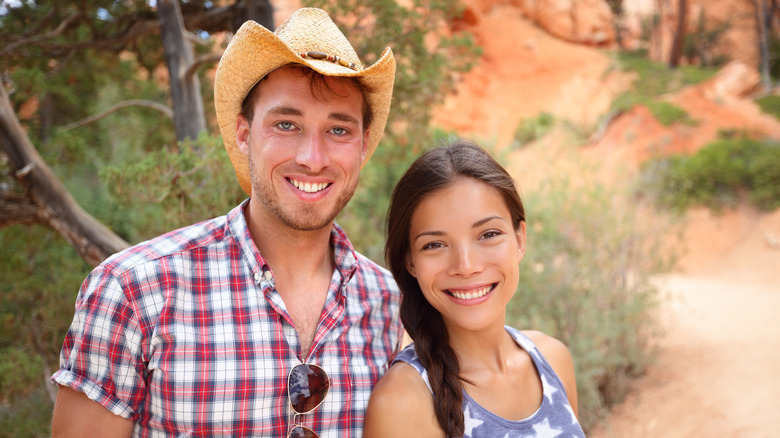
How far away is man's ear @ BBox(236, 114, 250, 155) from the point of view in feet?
6.58

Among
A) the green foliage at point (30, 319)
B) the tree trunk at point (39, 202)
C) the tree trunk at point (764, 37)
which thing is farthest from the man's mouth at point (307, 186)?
the tree trunk at point (764, 37)

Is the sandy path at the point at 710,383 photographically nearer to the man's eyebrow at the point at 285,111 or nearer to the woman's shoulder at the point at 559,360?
the woman's shoulder at the point at 559,360

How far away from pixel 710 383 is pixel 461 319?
204 inches

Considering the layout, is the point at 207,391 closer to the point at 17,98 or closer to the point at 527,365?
the point at 527,365

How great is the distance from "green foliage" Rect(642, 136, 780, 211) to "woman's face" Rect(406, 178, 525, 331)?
11981 millimetres

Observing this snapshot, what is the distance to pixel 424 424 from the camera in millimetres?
1640

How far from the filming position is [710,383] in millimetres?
5750

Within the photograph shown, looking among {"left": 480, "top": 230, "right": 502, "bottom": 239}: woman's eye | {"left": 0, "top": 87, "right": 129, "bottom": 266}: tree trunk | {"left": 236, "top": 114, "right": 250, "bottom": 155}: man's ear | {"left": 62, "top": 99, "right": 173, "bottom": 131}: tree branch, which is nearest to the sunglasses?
{"left": 480, "top": 230, "right": 502, "bottom": 239}: woman's eye

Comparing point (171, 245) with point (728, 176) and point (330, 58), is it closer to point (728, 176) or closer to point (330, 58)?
point (330, 58)

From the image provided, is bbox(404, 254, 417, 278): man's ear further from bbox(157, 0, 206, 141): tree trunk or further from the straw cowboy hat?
bbox(157, 0, 206, 141): tree trunk

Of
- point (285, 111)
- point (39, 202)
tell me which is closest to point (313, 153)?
point (285, 111)

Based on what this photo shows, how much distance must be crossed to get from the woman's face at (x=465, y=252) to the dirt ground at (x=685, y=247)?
436 cm

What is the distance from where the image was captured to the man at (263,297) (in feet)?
5.16

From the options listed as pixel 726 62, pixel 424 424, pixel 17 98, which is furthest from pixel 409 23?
pixel 726 62
